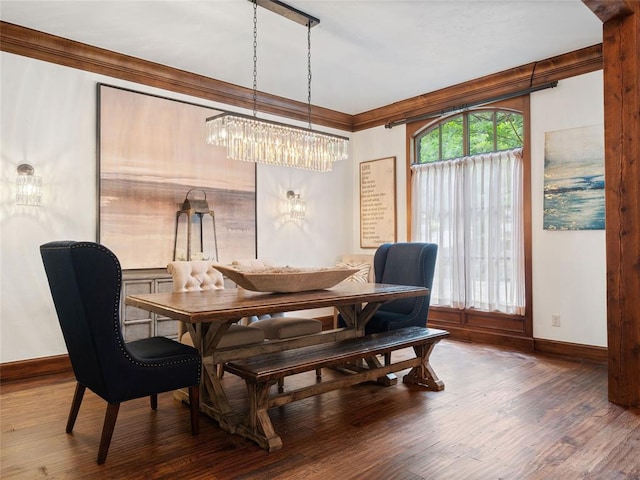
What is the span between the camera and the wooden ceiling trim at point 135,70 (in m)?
3.66

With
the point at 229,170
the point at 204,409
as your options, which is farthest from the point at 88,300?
the point at 229,170

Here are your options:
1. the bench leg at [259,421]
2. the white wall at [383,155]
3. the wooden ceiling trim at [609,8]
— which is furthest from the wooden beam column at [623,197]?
the white wall at [383,155]

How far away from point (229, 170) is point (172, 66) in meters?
1.14

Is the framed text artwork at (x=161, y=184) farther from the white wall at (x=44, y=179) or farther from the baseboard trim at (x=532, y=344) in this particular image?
the baseboard trim at (x=532, y=344)

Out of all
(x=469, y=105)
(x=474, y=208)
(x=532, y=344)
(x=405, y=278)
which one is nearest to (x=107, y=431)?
(x=405, y=278)

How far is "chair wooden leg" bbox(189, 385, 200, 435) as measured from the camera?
98.2 inches

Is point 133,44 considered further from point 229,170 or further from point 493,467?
point 493,467

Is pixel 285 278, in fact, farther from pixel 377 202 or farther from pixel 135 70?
pixel 377 202

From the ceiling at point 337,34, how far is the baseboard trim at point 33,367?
8.62ft

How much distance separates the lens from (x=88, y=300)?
2.12m

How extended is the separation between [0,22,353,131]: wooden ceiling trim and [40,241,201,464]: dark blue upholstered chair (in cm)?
229

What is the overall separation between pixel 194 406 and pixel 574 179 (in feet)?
12.2

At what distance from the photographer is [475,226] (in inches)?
196

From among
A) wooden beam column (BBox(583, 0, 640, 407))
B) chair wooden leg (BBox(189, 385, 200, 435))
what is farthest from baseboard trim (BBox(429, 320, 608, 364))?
chair wooden leg (BBox(189, 385, 200, 435))
